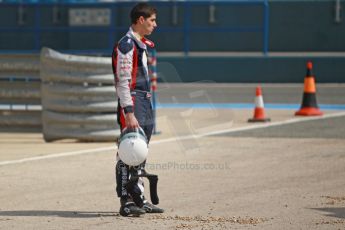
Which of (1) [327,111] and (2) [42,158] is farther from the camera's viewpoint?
(1) [327,111]

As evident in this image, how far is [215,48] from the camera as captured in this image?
1329 inches

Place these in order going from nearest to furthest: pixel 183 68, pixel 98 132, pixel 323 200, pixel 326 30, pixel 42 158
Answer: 1. pixel 323 200
2. pixel 42 158
3. pixel 98 132
4. pixel 183 68
5. pixel 326 30

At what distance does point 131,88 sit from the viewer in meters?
8.91

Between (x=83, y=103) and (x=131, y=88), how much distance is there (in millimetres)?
5250

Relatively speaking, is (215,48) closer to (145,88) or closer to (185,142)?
(185,142)

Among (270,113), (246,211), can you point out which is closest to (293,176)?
(246,211)

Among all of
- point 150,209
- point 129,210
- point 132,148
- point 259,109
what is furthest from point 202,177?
point 259,109

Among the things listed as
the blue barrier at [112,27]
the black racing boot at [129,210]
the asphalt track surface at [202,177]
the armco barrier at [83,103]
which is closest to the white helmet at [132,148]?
the black racing boot at [129,210]

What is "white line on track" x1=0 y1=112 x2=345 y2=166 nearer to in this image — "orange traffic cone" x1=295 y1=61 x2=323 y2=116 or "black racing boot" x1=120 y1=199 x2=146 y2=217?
"orange traffic cone" x1=295 y1=61 x2=323 y2=116

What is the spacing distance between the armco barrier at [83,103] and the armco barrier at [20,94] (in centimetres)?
78

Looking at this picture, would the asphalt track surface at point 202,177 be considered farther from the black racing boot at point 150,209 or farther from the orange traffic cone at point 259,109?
the orange traffic cone at point 259,109

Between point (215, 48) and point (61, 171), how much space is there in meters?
22.5

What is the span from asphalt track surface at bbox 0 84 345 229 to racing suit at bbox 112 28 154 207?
0.29m

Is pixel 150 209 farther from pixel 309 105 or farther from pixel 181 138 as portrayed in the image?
pixel 309 105
